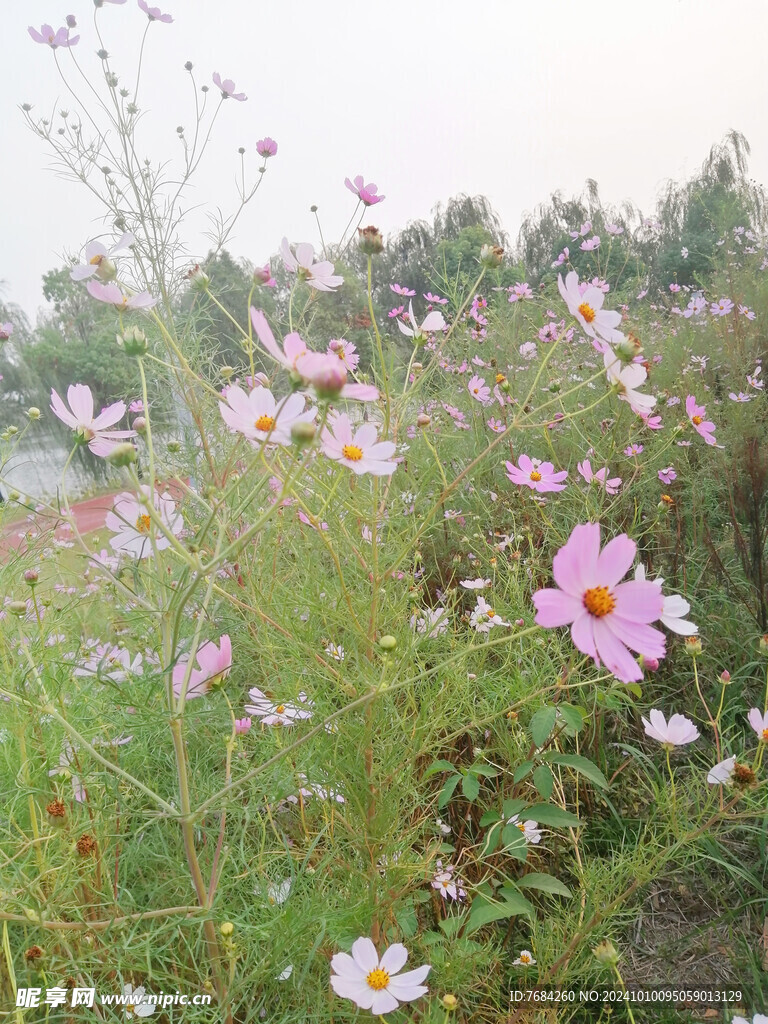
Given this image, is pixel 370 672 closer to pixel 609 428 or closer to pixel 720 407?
pixel 609 428

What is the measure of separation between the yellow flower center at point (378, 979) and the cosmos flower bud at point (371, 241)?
63 cm

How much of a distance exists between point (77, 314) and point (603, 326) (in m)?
3.08

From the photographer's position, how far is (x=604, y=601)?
1.13 ft

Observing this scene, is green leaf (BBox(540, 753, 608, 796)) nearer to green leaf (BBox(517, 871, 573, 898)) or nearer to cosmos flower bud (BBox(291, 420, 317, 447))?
green leaf (BBox(517, 871, 573, 898))

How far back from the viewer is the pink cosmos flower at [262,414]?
35 cm

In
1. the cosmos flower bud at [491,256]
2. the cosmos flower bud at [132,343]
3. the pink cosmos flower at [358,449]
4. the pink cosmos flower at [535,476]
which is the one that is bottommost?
the pink cosmos flower at [358,449]

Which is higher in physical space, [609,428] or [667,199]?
[667,199]

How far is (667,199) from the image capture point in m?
6.05

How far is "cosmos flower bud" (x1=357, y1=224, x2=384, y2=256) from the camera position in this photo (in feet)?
1.86

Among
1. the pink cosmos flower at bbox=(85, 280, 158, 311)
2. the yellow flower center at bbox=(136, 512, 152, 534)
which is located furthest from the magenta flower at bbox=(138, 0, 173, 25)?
the yellow flower center at bbox=(136, 512, 152, 534)

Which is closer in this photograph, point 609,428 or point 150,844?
point 150,844

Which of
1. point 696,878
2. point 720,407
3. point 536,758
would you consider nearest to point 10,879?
point 536,758

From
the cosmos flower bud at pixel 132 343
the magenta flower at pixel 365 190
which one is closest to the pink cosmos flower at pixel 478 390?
the magenta flower at pixel 365 190

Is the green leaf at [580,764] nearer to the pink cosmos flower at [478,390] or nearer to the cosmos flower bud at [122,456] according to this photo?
the cosmos flower bud at [122,456]
